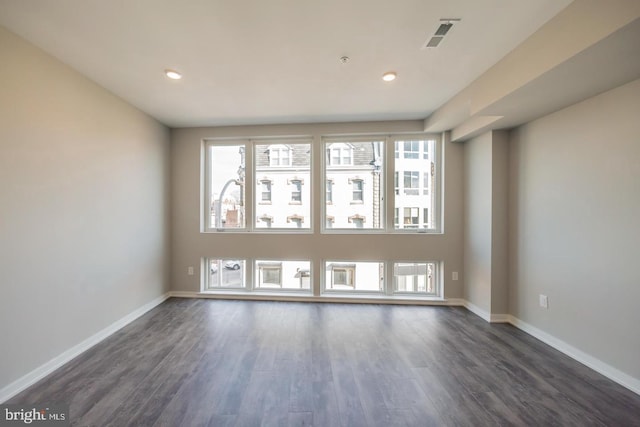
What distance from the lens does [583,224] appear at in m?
2.19

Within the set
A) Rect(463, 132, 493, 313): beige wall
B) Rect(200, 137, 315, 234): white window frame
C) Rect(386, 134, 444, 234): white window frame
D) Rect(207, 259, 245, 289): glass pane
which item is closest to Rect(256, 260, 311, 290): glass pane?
Rect(207, 259, 245, 289): glass pane

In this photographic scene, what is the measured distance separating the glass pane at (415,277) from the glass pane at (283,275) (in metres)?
1.43

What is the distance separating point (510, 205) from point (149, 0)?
13.0 feet

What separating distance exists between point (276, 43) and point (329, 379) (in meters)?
2.74

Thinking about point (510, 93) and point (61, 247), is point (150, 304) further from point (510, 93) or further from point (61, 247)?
point (510, 93)

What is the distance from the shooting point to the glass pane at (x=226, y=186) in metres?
3.90

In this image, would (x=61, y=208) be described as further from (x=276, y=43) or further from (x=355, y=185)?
(x=355, y=185)

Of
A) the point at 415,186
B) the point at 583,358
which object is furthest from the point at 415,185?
the point at 583,358

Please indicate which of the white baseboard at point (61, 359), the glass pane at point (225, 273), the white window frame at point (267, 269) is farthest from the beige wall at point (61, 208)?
the white window frame at point (267, 269)

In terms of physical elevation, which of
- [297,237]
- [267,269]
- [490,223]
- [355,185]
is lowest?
[267,269]

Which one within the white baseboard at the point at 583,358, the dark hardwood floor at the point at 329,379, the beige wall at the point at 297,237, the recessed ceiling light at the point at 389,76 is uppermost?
the recessed ceiling light at the point at 389,76

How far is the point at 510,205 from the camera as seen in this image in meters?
2.96

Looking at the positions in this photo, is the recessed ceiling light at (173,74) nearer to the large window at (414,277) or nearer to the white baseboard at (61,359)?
the white baseboard at (61,359)

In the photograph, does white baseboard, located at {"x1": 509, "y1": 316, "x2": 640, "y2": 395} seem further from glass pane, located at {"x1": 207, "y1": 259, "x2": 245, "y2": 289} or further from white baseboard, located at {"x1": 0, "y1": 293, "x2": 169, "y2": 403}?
white baseboard, located at {"x1": 0, "y1": 293, "x2": 169, "y2": 403}
